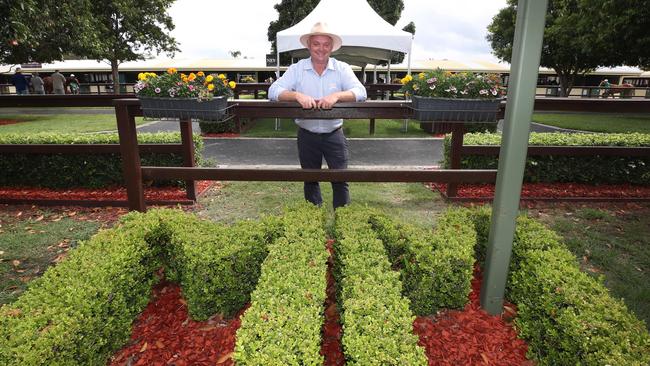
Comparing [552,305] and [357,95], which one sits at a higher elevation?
[357,95]

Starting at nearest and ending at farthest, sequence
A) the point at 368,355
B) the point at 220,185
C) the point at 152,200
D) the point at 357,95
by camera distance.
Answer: the point at 368,355, the point at 357,95, the point at 152,200, the point at 220,185

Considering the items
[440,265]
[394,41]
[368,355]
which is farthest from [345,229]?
[394,41]

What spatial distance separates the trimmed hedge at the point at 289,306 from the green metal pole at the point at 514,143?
112 cm

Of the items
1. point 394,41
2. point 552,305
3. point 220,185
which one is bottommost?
point 220,185

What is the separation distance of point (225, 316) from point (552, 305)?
1.99m

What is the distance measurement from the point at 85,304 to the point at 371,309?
1506mm

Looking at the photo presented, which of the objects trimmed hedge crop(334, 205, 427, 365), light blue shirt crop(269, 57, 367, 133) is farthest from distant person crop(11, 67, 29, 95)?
trimmed hedge crop(334, 205, 427, 365)

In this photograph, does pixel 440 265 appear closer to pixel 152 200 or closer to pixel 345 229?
pixel 345 229

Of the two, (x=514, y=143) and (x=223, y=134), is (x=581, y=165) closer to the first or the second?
(x=514, y=143)

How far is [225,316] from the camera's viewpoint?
260 centimetres

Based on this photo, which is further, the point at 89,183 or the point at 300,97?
the point at 89,183

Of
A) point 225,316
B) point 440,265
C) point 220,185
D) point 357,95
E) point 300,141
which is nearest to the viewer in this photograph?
point 440,265

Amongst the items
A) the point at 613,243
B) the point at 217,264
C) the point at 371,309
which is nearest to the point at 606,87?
the point at 613,243

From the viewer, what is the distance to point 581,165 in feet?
20.6
